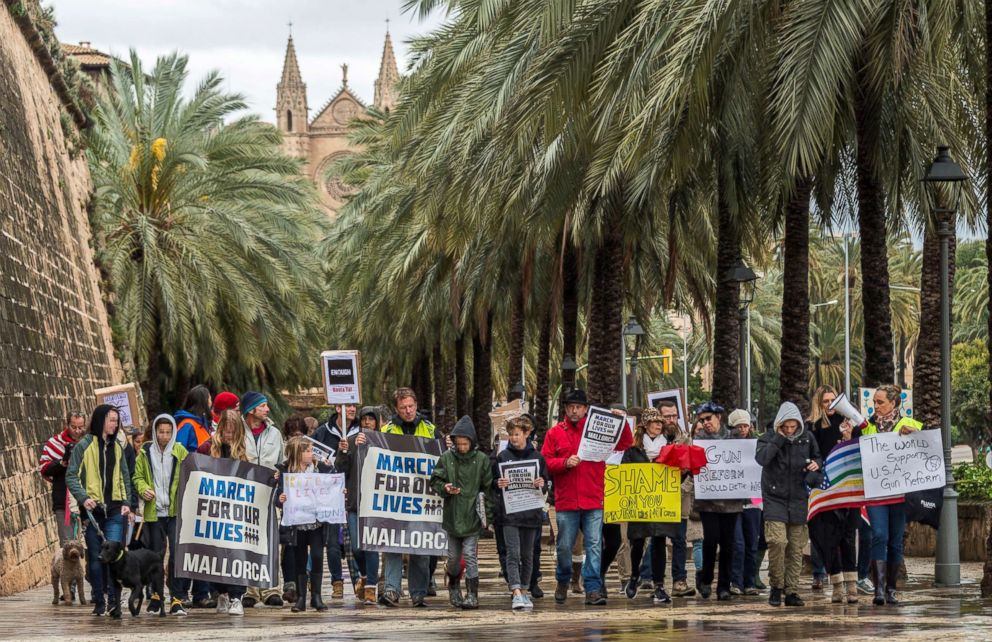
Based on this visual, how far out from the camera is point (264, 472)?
11.6 m

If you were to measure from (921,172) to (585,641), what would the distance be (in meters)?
9.32

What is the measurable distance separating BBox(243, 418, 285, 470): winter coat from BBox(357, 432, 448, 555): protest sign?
675mm

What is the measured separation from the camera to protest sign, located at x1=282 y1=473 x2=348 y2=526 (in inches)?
448

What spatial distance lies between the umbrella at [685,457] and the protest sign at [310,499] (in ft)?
8.39

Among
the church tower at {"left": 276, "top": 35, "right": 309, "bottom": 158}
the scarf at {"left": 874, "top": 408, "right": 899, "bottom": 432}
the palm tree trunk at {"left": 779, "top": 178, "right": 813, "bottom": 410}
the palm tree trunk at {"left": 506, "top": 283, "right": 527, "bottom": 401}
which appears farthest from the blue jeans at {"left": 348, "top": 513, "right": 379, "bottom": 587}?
the church tower at {"left": 276, "top": 35, "right": 309, "bottom": 158}

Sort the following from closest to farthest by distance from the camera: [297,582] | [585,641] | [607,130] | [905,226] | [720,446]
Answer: [585,641] < [297,582] < [720,446] < [607,130] < [905,226]

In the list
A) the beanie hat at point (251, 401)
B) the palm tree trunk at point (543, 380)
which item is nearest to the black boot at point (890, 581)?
the beanie hat at point (251, 401)

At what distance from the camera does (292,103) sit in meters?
131

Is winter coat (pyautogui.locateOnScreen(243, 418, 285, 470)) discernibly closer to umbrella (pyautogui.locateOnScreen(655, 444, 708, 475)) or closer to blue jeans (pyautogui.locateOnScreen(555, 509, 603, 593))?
blue jeans (pyautogui.locateOnScreen(555, 509, 603, 593))

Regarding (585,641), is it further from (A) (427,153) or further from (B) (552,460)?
A: (A) (427,153)

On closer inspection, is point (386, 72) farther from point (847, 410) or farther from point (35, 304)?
point (847, 410)

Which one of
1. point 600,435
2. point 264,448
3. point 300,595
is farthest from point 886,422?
point 264,448

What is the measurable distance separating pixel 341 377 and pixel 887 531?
18.5 ft

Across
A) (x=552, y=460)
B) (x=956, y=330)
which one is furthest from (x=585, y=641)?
(x=956, y=330)
